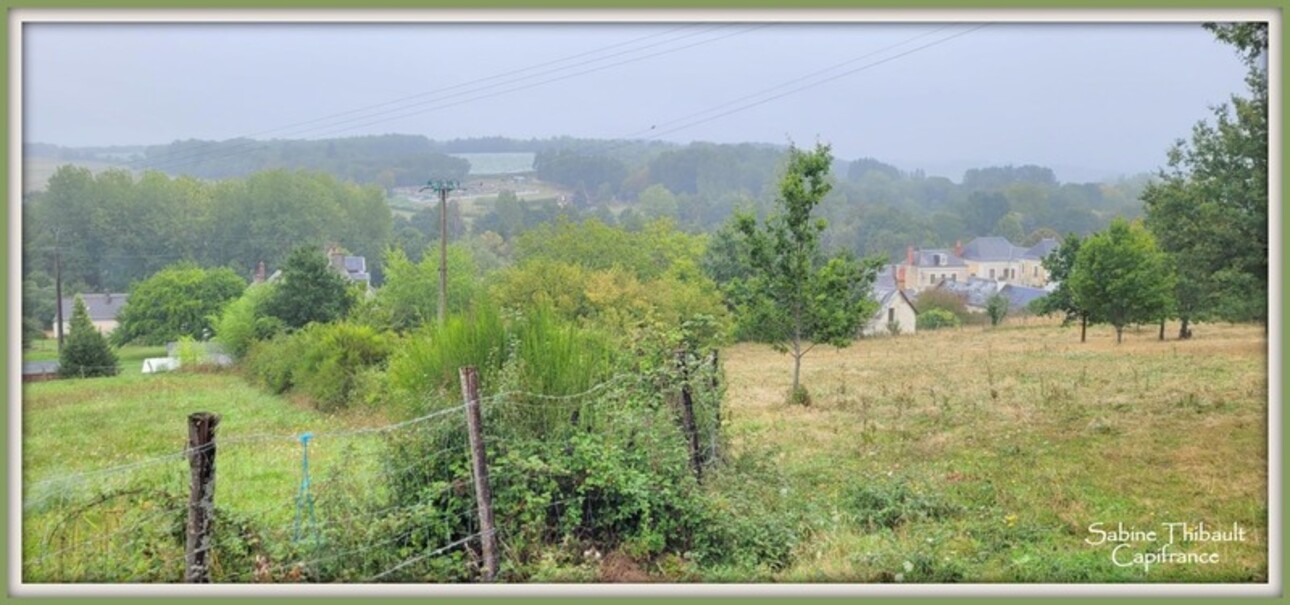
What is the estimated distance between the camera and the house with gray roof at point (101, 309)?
6.09m

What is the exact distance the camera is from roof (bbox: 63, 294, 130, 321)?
6.11 meters

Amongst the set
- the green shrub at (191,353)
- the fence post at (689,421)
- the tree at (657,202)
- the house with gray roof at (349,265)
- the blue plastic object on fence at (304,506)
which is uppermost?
the tree at (657,202)

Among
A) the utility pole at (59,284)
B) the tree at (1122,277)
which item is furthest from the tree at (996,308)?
the utility pole at (59,284)

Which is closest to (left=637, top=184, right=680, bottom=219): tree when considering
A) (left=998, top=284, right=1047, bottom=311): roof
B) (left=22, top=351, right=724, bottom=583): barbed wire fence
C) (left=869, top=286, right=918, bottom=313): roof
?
(left=22, top=351, right=724, bottom=583): barbed wire fence

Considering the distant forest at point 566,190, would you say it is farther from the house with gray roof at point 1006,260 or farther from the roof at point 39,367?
the roof at point 39,367

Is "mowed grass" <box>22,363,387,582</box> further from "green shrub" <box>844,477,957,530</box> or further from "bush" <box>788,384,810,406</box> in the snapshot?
"bush" <box>788,384,810,406</box>

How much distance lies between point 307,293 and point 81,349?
8.54 feet

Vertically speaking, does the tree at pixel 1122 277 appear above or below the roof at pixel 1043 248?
below

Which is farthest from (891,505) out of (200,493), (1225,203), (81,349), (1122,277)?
(1122,277)

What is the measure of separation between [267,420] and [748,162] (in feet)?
15.0

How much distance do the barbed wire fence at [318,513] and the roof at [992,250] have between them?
5842mm

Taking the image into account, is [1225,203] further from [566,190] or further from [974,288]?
[974,288]

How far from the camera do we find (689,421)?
629 cm
